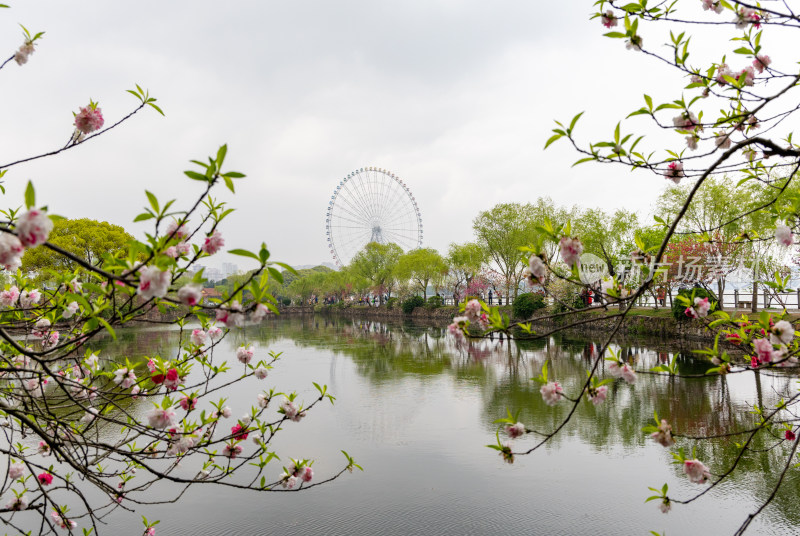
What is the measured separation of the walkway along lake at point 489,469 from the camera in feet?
18.7

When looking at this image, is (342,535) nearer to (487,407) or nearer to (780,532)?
(780,532)

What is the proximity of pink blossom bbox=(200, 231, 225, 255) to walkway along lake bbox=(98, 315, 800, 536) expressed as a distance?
1907 mm

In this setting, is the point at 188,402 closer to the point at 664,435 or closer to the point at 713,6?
the point at 664,435

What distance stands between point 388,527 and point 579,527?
2.04m

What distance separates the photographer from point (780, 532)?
5184mm

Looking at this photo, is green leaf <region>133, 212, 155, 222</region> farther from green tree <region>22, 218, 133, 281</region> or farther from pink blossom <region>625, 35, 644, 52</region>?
green tree <region>22, 218, 133, 281</region>

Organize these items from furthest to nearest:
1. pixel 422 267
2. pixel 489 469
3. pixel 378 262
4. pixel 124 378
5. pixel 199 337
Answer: pixel 378 262 → pixel 422 267 → pixel 489 469 → pixel 199 337 → pixel 124 378

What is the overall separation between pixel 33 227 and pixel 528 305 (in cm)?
2619

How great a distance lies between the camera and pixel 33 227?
1.24 metres

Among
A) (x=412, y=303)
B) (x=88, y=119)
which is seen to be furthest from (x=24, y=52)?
(x=412, y=303)

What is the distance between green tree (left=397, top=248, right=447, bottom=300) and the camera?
136 feet

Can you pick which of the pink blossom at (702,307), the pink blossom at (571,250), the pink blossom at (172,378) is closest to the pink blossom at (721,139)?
the pink blossom at (702,307)

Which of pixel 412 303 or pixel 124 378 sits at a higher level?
pixel 124 378

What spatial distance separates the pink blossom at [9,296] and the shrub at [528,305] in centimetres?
2419
